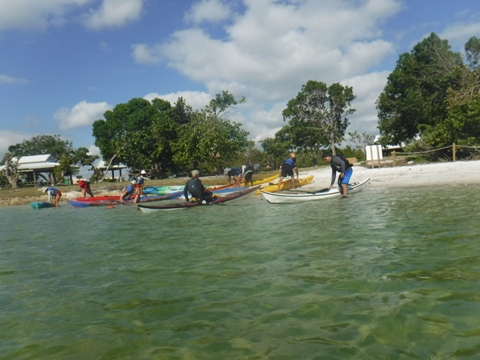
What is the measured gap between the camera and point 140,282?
6.04 metres

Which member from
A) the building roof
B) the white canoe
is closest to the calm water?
the white canoe

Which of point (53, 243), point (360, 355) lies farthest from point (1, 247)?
point (360, 355)

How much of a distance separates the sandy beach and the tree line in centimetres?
590

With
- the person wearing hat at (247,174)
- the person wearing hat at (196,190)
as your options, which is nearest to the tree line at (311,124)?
the person wearing hat at (247,174)

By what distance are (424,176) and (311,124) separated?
1375 inches

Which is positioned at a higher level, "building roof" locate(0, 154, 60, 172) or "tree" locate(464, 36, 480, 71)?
"tree" locate(464, 36, 480, 71)

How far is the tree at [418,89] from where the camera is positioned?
38.5 metres

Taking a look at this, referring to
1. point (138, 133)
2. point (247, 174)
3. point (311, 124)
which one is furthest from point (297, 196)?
point (311, 124)

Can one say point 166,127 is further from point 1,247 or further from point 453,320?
point 453,320

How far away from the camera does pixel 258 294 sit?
5.02 m

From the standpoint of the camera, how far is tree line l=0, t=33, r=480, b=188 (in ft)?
104

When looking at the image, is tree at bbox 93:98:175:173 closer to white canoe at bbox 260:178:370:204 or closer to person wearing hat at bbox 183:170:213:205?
person wearing hat at bbox 183:170:213:205

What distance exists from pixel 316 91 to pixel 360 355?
5425cm

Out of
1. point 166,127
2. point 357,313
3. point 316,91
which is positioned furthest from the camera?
point 316,91
